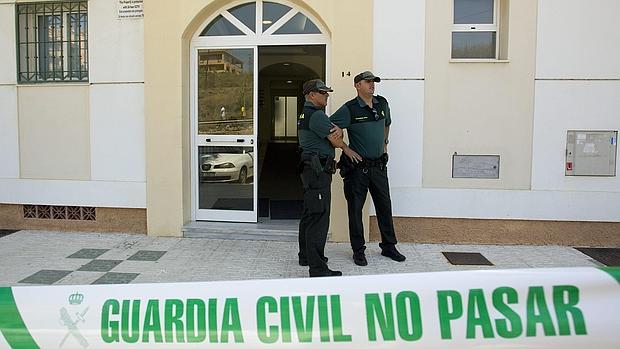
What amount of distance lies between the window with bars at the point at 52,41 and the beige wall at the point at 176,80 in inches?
43.8

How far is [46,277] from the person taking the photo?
189 inches

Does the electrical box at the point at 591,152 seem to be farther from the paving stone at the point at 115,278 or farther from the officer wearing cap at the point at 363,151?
the paving stone at the point at 115,278

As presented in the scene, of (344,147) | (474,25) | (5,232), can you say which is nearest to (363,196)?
(344,147)

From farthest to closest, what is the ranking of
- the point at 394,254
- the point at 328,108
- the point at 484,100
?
the point at 328,108 → the point at 484,100 → the point at 394,254

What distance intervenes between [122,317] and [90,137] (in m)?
4.69

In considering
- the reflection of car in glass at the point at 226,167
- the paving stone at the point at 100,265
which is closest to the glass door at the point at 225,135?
the reflection of car in glass at the point at 226,167

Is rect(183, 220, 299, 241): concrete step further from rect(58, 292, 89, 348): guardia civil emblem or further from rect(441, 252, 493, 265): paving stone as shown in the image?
rect(58, 292, 89, 348): guardia civil emblem

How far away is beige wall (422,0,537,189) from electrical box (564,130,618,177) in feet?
1.67

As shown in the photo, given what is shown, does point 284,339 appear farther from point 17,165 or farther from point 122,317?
point 17,165

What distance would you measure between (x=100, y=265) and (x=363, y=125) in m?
3.30

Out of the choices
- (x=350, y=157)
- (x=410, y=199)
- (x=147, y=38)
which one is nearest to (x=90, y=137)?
(x=147, y=38)

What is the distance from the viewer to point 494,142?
19.0 feet

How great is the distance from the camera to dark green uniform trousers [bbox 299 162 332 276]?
4.66 m

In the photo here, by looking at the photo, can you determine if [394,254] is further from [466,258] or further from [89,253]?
[89,253]
